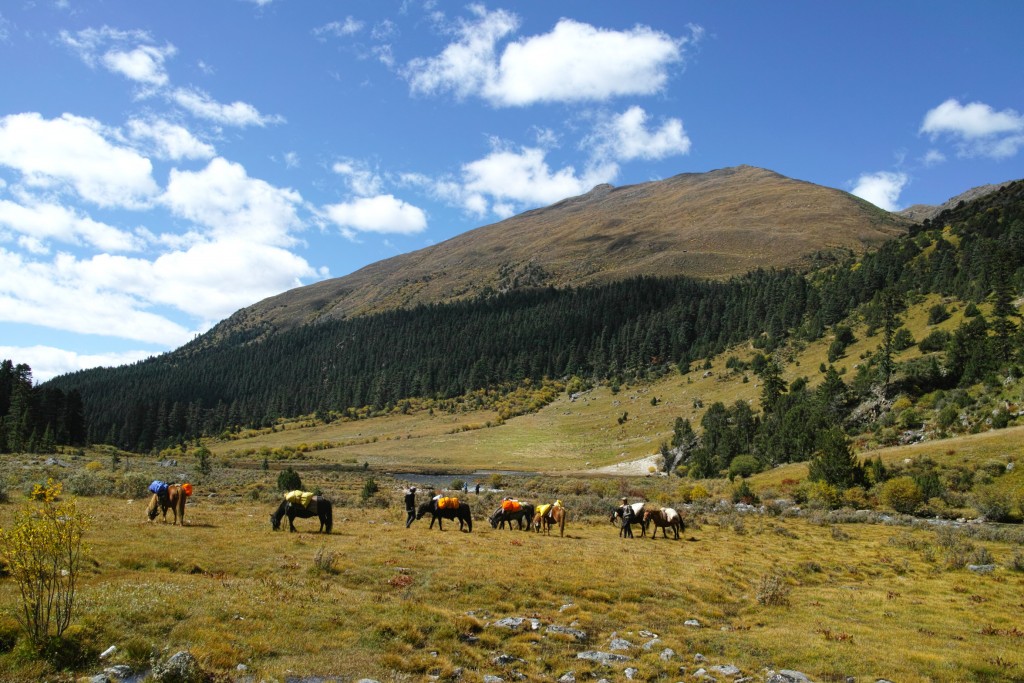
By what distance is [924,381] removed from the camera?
6788 cm

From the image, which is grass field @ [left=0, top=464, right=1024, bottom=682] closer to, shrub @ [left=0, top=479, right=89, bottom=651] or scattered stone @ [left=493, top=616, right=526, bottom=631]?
scattered stone @ [left=493, top=616, right=526, bottom=631]

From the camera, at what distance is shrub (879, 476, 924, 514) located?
39375 mm

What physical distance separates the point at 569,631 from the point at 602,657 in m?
1.51

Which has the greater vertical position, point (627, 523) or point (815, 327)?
point (815, 327)

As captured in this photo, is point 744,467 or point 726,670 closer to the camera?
point 726,670

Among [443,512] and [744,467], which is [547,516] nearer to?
[443,512]

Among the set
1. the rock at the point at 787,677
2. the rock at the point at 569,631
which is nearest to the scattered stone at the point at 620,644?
the rock at the point at 569,631

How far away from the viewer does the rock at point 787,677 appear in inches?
437

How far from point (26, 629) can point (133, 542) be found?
832 cm

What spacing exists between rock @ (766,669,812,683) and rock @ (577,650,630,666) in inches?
115

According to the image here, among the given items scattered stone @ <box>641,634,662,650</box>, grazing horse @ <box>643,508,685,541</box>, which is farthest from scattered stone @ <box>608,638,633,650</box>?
grazing horse @ <box>643,508,685,541</box>

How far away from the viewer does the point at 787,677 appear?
37.0 ft

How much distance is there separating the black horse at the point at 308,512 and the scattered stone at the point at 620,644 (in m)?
13.3

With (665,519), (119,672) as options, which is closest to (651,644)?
(119,672)
